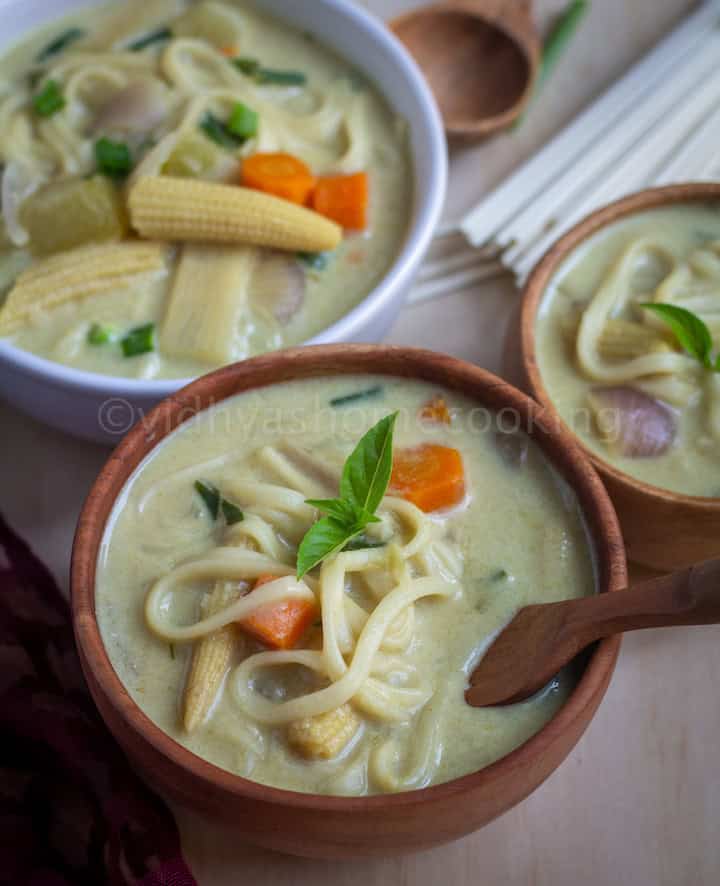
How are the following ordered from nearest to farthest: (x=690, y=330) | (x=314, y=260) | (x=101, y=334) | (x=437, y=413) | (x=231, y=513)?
(x=231, y=513)
(x=437, y=413)
(x=690, y=330)
(x=101, y=334)
(x=314, y=260)

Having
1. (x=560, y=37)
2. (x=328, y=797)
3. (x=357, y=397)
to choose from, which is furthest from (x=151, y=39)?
(x=328, y=797)

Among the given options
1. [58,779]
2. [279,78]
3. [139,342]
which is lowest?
[58,779]

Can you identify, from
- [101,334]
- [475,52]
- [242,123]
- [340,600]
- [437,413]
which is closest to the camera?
[340,600]

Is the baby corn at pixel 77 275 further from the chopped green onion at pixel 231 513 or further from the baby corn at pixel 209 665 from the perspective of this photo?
the baby corn at pixel 209 665

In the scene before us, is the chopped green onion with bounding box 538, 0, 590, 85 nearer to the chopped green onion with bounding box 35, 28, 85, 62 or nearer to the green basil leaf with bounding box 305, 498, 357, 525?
the chopped green onion with bounding box 35, 28, 85, 62

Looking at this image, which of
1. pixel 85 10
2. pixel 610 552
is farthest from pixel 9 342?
pixel 610 552

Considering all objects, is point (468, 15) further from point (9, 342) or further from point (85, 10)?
point (9, 342)

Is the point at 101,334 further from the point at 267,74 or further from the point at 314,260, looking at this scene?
the point at 267,74
